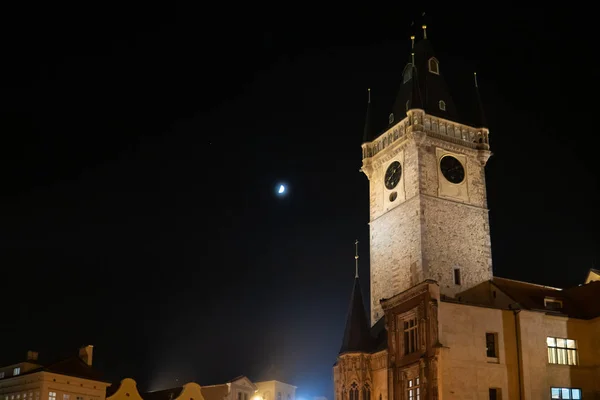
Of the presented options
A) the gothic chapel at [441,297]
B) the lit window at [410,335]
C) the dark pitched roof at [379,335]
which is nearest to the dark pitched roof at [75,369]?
the gothic chapel at [441,297]

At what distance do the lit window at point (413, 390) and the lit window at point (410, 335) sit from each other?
1774 mm

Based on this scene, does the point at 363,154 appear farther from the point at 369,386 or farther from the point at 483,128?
the point at 369,386

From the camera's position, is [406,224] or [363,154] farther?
[363,154]

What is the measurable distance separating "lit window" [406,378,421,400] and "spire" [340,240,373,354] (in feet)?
→ 33.4

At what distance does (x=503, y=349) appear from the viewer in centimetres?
4966

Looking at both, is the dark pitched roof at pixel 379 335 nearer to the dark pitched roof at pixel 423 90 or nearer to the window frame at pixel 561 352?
the window frame at pixel 561 352

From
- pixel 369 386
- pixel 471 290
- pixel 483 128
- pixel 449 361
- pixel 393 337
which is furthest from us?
pixel 483 128

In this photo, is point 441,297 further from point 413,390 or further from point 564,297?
point 564,297

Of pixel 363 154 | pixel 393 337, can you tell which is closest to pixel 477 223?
pixel 363 154

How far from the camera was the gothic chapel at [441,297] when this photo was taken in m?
49.0

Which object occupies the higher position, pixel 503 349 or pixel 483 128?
pixel 483 128

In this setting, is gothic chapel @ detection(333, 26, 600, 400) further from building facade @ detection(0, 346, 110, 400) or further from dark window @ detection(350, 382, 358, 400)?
building facade @ detection(0, 346, 110, 400)

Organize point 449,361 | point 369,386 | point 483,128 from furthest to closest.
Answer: point 483,128 → point 369,386 → point 449,361

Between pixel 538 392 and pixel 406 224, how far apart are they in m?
21.0
